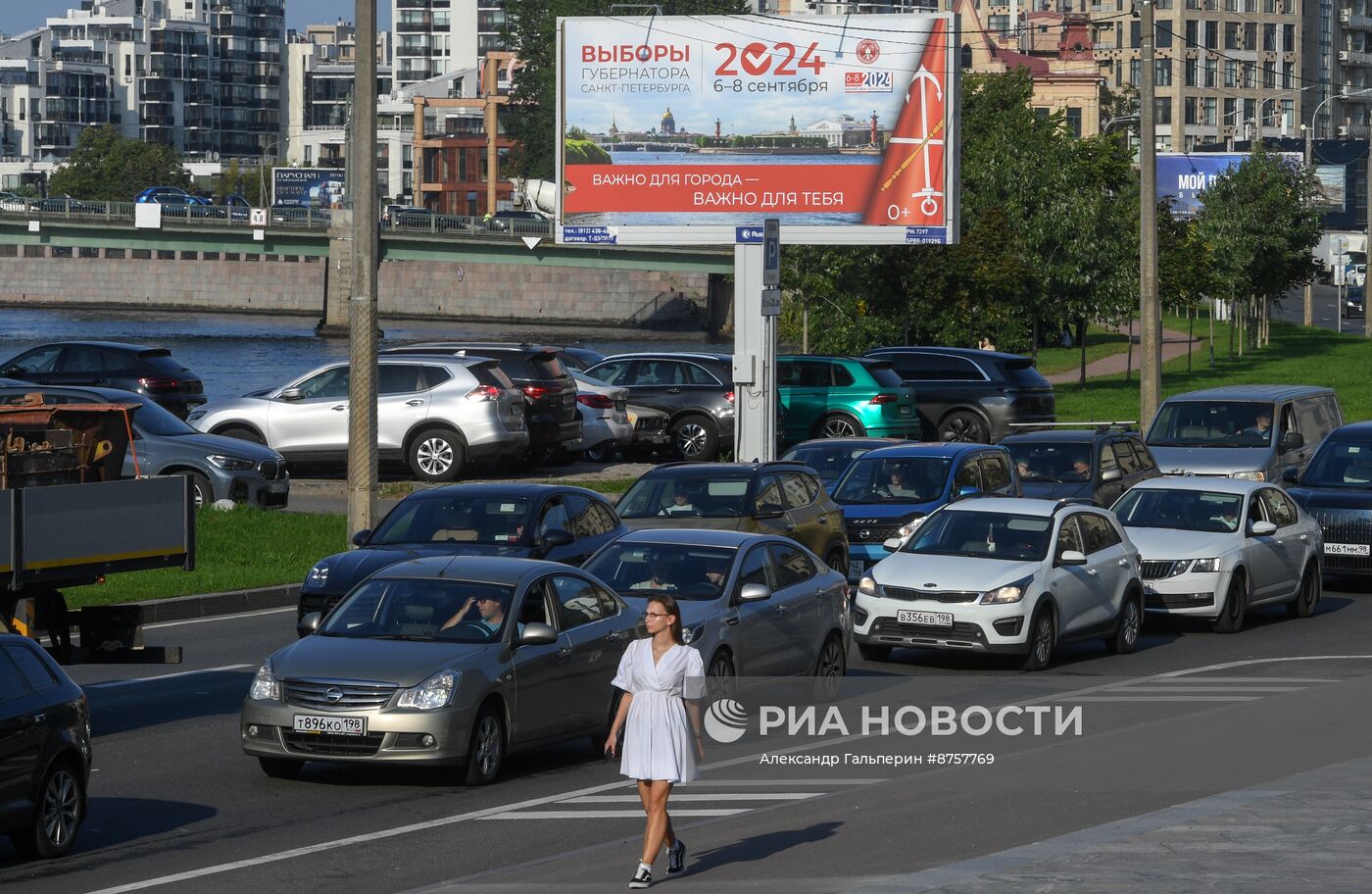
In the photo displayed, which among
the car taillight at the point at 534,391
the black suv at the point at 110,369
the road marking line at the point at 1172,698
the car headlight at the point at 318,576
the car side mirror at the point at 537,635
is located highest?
the black suv at the point at 110,369

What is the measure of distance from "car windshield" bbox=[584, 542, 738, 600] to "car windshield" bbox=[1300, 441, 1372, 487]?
1184cm

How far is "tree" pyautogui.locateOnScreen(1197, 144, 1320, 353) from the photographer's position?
2510 inches

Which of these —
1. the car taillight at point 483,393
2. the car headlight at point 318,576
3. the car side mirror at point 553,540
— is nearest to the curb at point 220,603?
the car headlight at point 318,576

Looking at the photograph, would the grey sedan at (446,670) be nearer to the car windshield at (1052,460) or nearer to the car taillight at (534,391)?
the car windshield at (1052,460)

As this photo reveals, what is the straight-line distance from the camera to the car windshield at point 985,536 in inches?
665

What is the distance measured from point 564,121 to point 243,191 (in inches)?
5565

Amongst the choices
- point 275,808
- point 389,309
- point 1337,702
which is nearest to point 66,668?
point 275,808

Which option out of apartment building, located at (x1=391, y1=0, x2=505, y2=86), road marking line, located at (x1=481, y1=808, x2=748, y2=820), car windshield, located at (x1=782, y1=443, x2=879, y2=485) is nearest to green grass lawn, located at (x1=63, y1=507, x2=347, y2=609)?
car windshield, located at (x1=782, y1=443, x2=879, y2=485)

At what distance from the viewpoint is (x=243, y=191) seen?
168750 mm

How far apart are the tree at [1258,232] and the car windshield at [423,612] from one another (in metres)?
54.0

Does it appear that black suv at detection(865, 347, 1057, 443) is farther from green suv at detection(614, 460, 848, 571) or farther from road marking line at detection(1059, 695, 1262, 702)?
road marking line at detection(1059, 695, 1262, 702)

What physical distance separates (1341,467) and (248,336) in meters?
76.7

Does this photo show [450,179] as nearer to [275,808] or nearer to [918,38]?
[918,38]

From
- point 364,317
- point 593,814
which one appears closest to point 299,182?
Result: point 364,317
